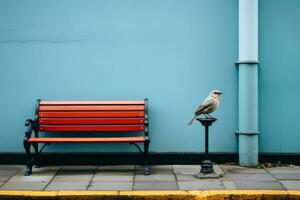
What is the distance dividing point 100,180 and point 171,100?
1.77 metres

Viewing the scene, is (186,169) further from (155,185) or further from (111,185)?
(111,185)

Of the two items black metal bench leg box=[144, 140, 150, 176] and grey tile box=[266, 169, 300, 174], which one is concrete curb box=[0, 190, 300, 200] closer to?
black metal bench leg box=[144, 140, 150, 176]

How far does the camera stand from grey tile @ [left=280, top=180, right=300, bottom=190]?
19.8 feet

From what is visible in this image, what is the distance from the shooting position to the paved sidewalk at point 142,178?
6.07 m

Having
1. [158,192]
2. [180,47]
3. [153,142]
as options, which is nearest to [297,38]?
[180,47]

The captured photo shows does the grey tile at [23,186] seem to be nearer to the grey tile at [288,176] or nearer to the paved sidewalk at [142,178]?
the paved sidewalk at [142,178]

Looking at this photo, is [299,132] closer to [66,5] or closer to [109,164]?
[109,164]

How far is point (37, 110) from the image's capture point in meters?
7.25

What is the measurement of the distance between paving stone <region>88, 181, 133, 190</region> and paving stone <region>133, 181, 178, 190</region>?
9 cm

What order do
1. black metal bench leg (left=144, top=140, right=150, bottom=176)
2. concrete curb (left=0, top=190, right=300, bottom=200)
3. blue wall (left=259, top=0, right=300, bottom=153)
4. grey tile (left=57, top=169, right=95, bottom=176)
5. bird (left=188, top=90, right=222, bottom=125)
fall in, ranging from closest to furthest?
concrete curb (left=0, top=190, right=300, bottom=200), bird (left=188, top=90, right=222, bottom=125), black metal bench leg (left=144, top=140, right=150, bottom=176), grey tile (left=57, top=169, right=95, bottom=176), blue wall (left=259, top=0, right=300, bottom=153)

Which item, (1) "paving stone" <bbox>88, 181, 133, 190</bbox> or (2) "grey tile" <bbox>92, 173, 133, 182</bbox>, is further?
(2) "grey tile" <bbox>92, 173, 133, 182</bbox>

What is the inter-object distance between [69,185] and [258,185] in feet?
7.83

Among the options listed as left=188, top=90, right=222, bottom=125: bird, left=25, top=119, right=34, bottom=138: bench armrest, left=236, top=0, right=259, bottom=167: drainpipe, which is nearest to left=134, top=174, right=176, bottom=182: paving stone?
left=188, top=90, right=222, bottom=125: bird

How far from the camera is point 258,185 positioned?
6.13 m
